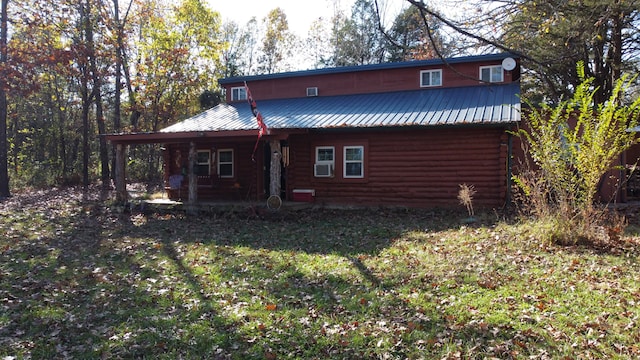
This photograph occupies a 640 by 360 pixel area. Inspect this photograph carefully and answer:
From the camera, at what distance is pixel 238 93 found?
19.8m

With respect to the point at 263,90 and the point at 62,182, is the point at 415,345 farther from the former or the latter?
the point at 62,182

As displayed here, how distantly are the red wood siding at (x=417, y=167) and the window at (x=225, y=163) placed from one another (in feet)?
10.6

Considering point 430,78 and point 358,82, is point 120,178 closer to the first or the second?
point 358,82

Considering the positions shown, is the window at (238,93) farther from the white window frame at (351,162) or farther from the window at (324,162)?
the white window frame at (351,162)

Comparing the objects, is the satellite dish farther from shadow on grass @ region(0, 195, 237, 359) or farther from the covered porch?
shadow on grass @ region(0, 195, 237, 359)

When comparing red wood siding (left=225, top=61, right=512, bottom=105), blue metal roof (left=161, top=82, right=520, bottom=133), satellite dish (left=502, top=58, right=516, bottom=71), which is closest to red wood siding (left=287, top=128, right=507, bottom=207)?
blue metal roof (left=161, top=82, right=520, bottom=133)

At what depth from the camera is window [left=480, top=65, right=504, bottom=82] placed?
15.7m

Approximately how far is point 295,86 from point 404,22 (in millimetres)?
15183

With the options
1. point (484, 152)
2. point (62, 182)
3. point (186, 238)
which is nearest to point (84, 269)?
point (186, 238)

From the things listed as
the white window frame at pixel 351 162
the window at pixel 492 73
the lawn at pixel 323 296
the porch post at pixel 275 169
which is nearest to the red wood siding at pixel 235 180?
the porch post at pixel 275 169

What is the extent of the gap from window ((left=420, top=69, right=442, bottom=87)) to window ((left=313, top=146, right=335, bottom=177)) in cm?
511

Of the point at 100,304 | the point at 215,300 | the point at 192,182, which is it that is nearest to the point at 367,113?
the point at 192,182

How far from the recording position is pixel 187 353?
4.36m

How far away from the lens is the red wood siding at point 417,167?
1254 cm
